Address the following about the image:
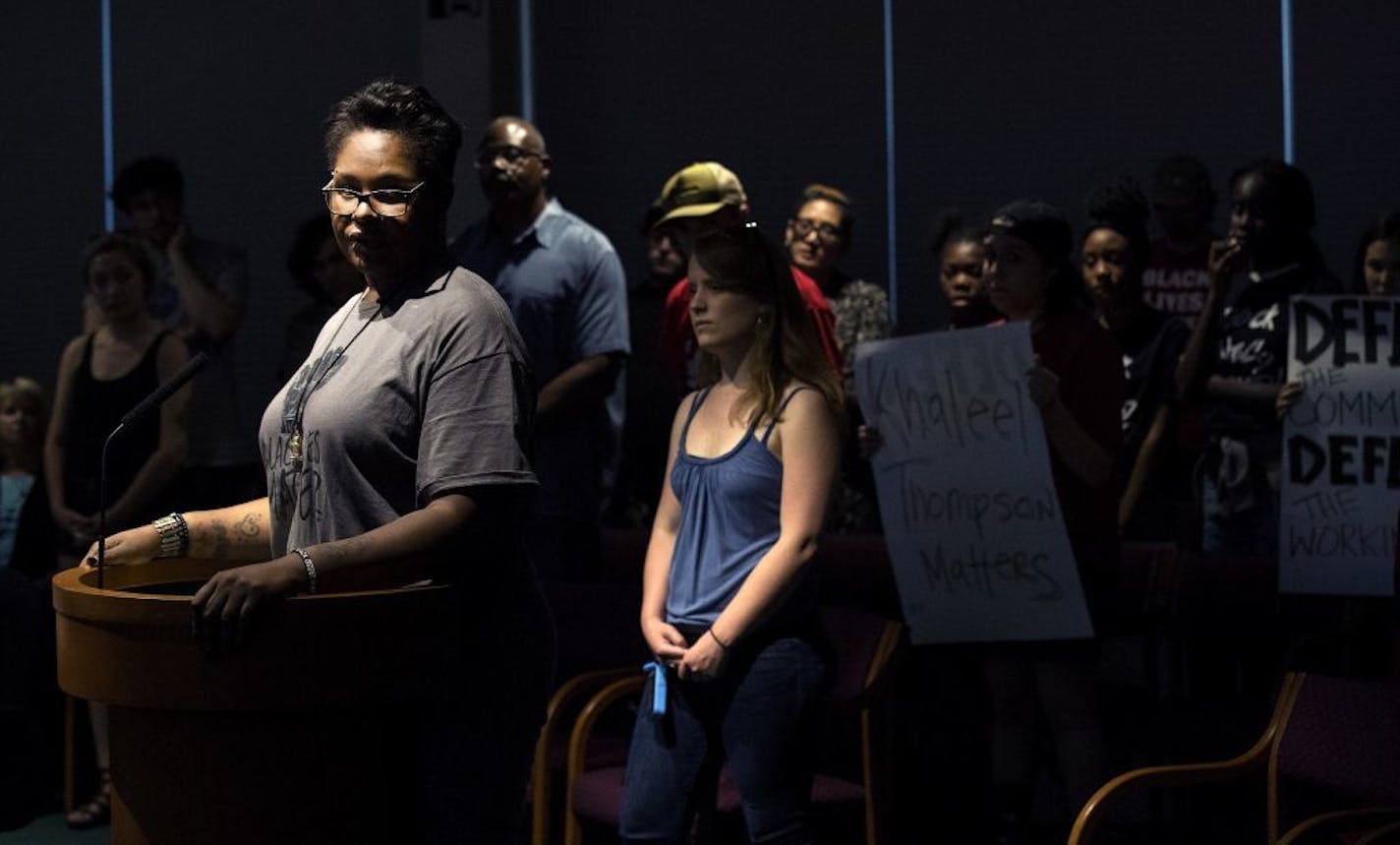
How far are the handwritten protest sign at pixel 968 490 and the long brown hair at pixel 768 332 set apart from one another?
0.96 meters

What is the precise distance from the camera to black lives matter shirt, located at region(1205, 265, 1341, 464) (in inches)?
204

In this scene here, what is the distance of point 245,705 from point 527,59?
5.82m

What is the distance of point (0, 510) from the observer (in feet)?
21.4

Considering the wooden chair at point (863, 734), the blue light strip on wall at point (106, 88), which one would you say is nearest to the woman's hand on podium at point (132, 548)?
the wooden chair at point (863, 734)

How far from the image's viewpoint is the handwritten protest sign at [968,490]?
4609mm

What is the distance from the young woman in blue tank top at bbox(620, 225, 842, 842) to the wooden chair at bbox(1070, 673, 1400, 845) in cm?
55

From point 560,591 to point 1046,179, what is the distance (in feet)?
10.4

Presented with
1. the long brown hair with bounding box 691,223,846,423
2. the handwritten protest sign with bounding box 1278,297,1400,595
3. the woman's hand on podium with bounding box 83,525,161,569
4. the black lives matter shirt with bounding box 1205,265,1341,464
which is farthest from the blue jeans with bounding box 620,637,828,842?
the black lives matter shirt with bounding box 1205,265,1341,464

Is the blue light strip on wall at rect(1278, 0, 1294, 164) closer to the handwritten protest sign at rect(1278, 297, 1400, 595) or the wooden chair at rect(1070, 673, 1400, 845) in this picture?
the handwritten protest sign at rect(1278, 297, 1400, 595)

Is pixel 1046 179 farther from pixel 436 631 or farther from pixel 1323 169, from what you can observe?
pixel 436 631

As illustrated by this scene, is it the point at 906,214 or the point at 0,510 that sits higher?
the point at 906,214

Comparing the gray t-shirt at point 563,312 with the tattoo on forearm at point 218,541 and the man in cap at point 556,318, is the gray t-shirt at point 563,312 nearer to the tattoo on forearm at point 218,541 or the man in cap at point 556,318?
the man in cap at point 556,318

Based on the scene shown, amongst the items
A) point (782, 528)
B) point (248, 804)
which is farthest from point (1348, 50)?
point (248, 804)

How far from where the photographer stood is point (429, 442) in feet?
7.73
